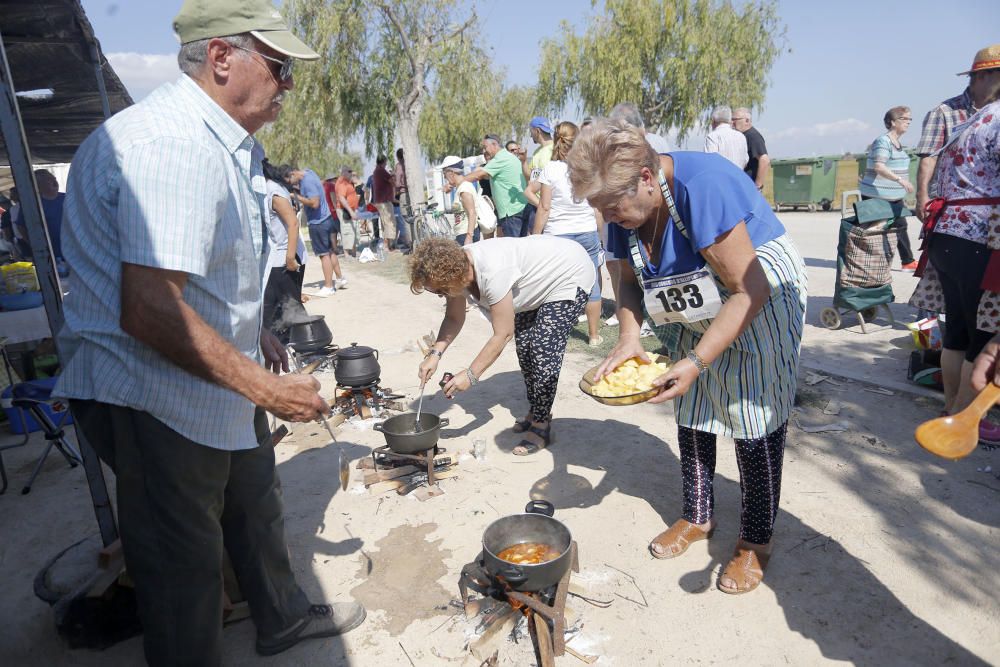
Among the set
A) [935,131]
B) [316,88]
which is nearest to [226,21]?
[935,131]

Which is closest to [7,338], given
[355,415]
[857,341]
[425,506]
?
[355,415]

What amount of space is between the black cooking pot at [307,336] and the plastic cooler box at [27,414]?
77.6 inches

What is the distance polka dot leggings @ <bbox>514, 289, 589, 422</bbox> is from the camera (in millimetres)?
4051

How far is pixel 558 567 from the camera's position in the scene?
2.56m

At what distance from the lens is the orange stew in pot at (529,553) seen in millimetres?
2727

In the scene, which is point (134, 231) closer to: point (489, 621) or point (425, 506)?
point (489, 621)

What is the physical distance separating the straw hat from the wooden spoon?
2945mm

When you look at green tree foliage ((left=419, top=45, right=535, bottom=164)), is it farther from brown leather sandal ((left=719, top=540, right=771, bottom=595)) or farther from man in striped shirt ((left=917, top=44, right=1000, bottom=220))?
brown leather sandal ((left=719, top=540, right=771, bottom=595))

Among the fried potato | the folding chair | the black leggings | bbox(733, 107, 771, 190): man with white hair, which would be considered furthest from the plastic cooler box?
bbox(733, 107, 771, 190): man with white hair

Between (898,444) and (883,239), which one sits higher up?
(883,239)

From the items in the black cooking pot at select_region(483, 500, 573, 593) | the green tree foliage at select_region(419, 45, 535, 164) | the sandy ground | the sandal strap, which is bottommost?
the sandy ground

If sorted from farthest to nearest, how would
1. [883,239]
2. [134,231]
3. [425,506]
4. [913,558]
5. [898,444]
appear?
[883,239] < [898,444] < [425,506] < [913,558] < [134,231]

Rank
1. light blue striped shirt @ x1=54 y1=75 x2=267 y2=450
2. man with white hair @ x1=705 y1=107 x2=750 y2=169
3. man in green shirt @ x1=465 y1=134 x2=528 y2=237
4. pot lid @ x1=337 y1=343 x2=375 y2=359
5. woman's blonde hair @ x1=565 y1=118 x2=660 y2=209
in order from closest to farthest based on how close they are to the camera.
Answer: light blue striped shirt @ x1=54 y1=75 x2=267 y2=450 < woman's blonde hair @ x1=565 y1=118 x2=660 y2=209 < pot lid @ x1=337 y1=343 x2=375 y2=359 < man with white hair @ x1=705 y1=107 x2=750 y2=169 < man in green shirt @ x1=465 y1=134 x2=528 y2=237

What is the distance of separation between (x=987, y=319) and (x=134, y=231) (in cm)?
390
